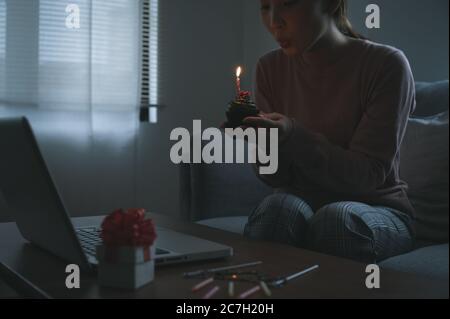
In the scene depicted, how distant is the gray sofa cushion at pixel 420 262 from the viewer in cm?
94

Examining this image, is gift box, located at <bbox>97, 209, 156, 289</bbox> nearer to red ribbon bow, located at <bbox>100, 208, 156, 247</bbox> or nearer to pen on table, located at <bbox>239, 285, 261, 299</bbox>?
red ribbon bow, located at <bbox>100, 208, 156, 247</bbox>

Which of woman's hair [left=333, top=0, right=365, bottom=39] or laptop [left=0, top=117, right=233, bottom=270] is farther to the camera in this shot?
woman's hair [left=333, top=0, right=365, bottom=39]

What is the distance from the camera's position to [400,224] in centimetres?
114

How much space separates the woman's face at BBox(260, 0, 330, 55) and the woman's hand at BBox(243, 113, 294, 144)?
0.82ft

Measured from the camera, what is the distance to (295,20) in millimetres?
1201

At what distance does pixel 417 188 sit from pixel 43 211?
87 cm

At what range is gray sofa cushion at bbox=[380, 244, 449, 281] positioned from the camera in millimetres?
940

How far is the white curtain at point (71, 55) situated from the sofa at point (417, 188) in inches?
31.2

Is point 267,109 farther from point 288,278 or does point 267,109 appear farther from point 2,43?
Answer: point 2,43

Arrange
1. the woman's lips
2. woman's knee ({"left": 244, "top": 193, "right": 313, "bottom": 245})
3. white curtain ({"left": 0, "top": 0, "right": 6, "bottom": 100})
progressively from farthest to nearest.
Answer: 1. white curtain ({"left": 0, "top": 0, "right": 6, "bottom": 100})
2. the woman's lips
3. woman's knee ({"left": 244, "top": 193, "right": 313, "bottom": 245})

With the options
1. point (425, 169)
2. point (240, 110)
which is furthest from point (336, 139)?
point (240, 110)

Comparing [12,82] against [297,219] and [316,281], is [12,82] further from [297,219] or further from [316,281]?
[316,281]

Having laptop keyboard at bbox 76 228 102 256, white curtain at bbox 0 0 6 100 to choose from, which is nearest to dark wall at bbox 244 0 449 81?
laptop keyboard at bbox 76 228 102 256

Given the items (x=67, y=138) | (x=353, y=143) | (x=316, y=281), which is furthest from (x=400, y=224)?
(x=67, y=138)
